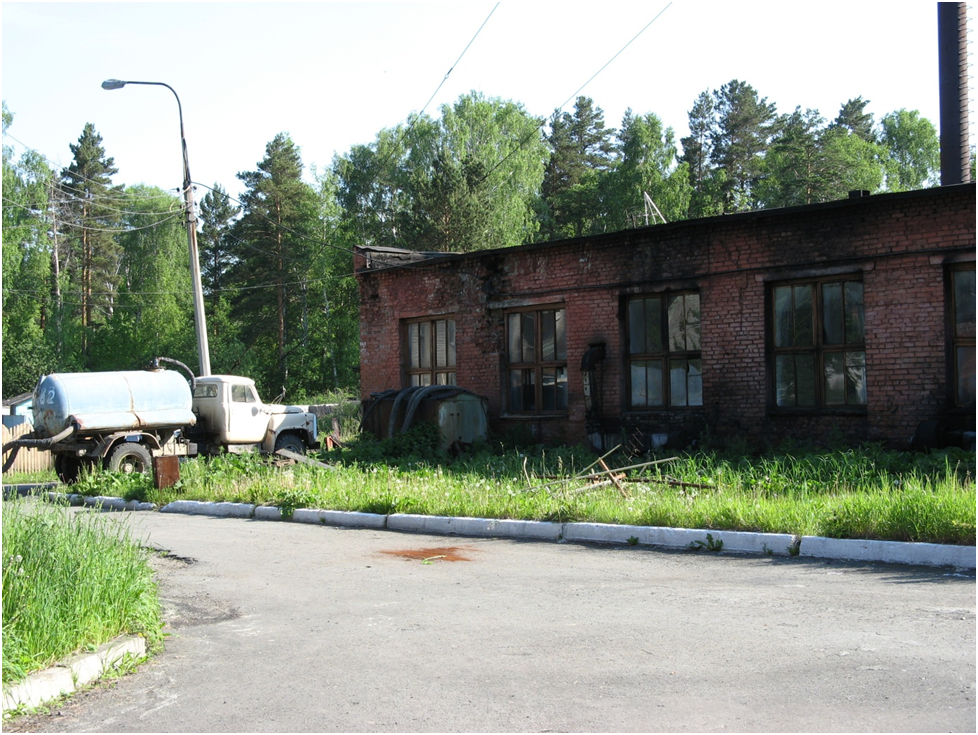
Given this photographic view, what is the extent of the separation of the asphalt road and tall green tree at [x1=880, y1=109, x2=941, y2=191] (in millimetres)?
51475

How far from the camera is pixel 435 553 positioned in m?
9.23

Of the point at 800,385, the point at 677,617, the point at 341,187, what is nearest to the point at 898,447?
the point at 800,385

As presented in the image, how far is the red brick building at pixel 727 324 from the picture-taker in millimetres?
13055

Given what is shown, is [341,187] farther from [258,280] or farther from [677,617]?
[677,617]

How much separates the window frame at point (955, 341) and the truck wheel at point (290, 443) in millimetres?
14488

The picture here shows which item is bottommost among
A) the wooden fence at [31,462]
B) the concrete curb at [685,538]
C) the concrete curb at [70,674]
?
the wooden fence at [31,462]

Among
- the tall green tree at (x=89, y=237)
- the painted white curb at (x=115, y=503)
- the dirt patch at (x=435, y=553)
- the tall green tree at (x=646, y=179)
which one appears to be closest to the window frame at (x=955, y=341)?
the dirt patch at (x=435, y=553)

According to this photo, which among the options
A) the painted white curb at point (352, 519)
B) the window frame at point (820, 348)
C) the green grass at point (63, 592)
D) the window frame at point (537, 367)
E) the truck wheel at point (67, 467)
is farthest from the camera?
the truck wheel at point (67, 467)

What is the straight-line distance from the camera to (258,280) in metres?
52.7

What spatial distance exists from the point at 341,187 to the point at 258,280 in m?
7.13

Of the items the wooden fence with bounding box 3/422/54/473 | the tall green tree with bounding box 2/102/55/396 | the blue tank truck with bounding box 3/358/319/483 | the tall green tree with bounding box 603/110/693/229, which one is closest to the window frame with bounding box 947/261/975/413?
the blue tank truck with bounding box 3/358/319/483

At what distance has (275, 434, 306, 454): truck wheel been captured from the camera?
22.3m

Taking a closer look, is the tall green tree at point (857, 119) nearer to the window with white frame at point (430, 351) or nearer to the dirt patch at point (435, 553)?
the window with white frame at point (430, 351)

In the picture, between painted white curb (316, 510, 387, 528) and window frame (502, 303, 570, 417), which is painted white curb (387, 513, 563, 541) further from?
window frame (502, 303, 570, 417)
